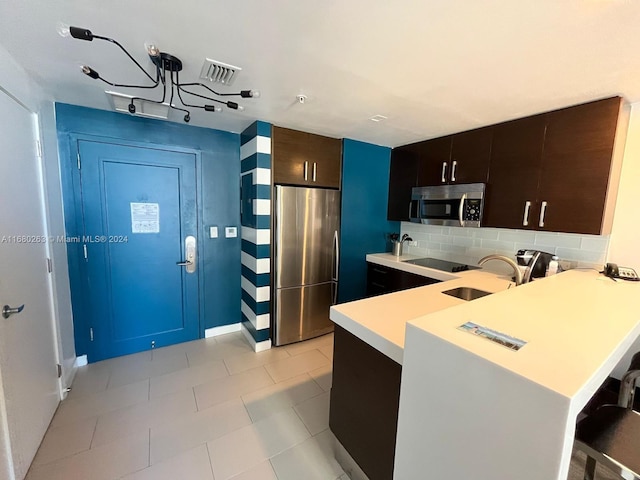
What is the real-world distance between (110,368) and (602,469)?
→ 3.60 metres

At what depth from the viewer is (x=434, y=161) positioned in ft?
9.37

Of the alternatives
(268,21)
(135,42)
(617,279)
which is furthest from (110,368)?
(617,279)

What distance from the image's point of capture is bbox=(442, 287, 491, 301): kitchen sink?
1.84 meters

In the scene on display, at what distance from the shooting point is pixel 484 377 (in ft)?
2.34

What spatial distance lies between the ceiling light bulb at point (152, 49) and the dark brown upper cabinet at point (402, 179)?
259 centimetres

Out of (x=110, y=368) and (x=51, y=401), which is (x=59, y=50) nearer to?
(x=51, y=401)

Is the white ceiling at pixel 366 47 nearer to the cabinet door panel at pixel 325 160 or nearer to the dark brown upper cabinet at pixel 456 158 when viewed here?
the dark brown upper cabinet at pixel 456 158

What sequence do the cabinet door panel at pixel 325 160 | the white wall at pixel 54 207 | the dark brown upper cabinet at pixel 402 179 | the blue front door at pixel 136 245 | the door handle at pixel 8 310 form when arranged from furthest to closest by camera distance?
the dark brown upper cabinet at pixel 402 179 < the cabinet door panel at pixel 325 160 < the blue front door at pixel 136 245 < the white wall at pixel 54 207 < the door handle at pixel 8 310

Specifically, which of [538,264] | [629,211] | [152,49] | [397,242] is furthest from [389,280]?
[152,49]

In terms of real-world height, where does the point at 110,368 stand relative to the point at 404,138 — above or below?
below

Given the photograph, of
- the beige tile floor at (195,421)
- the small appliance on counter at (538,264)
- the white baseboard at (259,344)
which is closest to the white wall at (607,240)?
the small appliance on counter at (538,264)

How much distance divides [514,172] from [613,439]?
1911mm

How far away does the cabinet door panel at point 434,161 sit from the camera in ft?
8.98

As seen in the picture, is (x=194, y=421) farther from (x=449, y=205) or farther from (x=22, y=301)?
(x=449, y=205)
